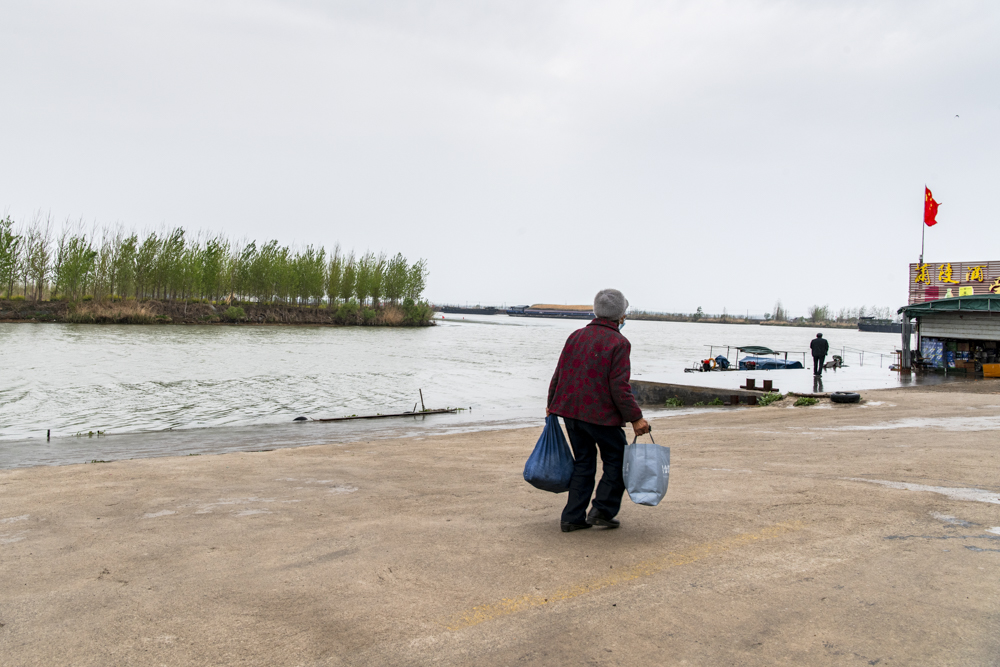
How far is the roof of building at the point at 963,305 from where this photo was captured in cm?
2231

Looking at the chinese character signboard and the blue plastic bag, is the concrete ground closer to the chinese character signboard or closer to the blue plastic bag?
the blue plastic bag

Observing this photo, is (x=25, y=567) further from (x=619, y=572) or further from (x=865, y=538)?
(x=865, y=538)

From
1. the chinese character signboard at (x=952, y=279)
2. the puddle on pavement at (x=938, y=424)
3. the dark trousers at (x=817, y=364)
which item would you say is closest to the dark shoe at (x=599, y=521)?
the puddle on pavement at (x=938, y=424)

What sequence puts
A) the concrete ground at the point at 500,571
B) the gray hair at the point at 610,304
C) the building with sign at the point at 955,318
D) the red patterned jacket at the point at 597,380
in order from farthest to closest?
the building with sign at the point at 955,318
the gray hair at the point at 610,304
the red patterned jacket at the point at 597,380
the concrete ground at the point at 500,571

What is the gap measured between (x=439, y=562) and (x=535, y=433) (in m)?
8.57

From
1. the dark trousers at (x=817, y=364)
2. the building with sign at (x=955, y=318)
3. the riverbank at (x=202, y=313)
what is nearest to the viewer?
the building with sign at (x=955, y=318)

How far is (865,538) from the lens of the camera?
4191mm

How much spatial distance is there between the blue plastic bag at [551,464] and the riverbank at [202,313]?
6635 centimetres

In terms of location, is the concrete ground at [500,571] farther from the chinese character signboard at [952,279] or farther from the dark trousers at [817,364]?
the chinese character signboard at [952,279]

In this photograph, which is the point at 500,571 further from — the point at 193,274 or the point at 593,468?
the point at 193,274

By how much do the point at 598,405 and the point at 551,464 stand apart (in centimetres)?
49

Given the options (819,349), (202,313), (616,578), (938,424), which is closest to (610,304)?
(616,578)

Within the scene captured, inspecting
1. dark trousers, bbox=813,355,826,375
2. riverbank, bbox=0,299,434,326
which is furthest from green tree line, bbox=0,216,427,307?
dark trousers, bbox=813,355,826,375

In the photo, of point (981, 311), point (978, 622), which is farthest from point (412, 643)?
point (981, 311)
